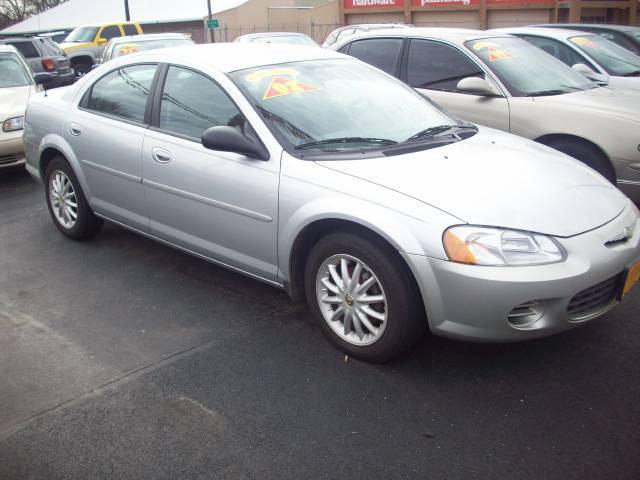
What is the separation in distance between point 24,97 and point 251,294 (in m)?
5.59

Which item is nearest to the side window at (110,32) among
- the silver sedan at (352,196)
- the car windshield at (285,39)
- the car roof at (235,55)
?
the car windshield at (285,39)

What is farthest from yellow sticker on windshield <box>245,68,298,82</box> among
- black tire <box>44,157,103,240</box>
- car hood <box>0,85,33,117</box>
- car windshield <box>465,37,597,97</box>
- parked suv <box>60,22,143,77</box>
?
parked suv <box>60,22,143,77</box>

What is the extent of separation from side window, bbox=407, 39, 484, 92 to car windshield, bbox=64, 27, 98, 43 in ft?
58.3

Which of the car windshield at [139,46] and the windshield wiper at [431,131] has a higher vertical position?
the car windshield at [139,46]

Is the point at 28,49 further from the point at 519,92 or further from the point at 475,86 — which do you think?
the point at 519,92

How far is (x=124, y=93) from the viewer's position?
15.8 feet

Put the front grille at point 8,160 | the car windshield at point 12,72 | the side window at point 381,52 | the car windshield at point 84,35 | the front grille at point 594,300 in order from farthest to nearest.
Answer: the car windshield at point 84,35 < the car windshield at point 12,72 < the front grille at point 8,160 < the side window at point 381,52 < the front grille at point 594,300

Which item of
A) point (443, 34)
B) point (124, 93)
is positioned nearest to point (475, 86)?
point (443, 34)

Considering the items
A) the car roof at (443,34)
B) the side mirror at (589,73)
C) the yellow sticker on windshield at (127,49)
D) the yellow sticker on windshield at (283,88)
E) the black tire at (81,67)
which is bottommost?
the black tire at (81,67)

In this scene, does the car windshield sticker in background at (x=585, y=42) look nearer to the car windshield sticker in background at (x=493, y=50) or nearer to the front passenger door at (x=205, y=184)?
the car windshield sticker in background at (x=493, y=50)

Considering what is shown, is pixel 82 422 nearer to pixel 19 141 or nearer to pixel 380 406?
pixel 380 406

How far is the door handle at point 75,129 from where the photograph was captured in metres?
5.04

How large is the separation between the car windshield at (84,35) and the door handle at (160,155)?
1917 cm

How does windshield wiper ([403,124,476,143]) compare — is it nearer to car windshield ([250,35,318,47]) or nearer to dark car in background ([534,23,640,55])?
dark car in background ([534,23,640,55])
